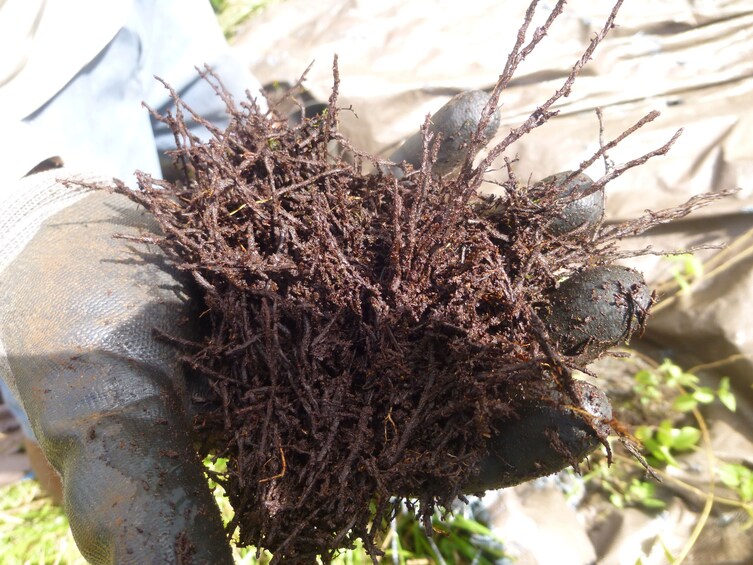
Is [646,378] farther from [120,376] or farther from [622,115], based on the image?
[120,376]

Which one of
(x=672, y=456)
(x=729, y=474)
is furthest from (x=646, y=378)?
(x=729, y=474)

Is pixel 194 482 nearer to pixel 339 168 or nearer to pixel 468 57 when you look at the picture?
pixel 339 168

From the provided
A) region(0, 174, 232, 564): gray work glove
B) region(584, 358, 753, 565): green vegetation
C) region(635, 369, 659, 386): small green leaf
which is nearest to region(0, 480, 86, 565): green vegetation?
region(0, 174, 232, 564): gray work glove

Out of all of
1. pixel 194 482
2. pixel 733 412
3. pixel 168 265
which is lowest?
pixel 733 412

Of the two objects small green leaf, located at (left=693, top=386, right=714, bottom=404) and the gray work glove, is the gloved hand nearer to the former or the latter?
the gray work glove

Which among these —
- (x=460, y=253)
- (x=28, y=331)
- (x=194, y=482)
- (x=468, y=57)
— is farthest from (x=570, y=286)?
(x=468, y=57)

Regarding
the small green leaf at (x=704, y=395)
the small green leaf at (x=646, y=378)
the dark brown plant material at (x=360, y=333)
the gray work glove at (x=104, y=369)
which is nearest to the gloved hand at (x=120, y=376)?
the gray work glove at (x=104, y=369)

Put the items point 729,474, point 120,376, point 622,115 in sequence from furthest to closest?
point 622,115
point 729,474
point 120,376
